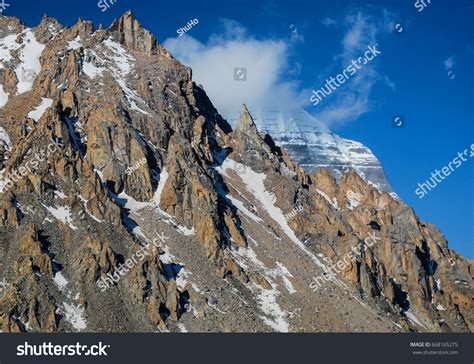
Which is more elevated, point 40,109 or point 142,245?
point 40,109

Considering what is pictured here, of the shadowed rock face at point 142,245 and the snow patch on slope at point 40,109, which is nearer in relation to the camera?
the shadowed rock face at point 142,245

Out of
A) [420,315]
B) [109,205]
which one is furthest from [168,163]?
→ [420,315]

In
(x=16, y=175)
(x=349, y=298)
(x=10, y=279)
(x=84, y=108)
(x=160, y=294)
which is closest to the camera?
(x=10, y=279)

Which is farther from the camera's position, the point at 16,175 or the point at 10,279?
the point at 16,175

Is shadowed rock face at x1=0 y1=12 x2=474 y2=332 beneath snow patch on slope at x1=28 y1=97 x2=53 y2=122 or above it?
beneath

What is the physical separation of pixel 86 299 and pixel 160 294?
14870mm

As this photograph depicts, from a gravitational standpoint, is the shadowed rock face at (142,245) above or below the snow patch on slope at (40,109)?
below

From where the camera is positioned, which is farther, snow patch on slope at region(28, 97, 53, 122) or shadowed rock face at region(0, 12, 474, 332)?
snow patch on slope at region(28, 97, 53, 122)

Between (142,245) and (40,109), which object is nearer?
(142,245)

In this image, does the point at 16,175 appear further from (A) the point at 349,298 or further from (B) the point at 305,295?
(A) the point at 349,298

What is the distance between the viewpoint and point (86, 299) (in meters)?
133
